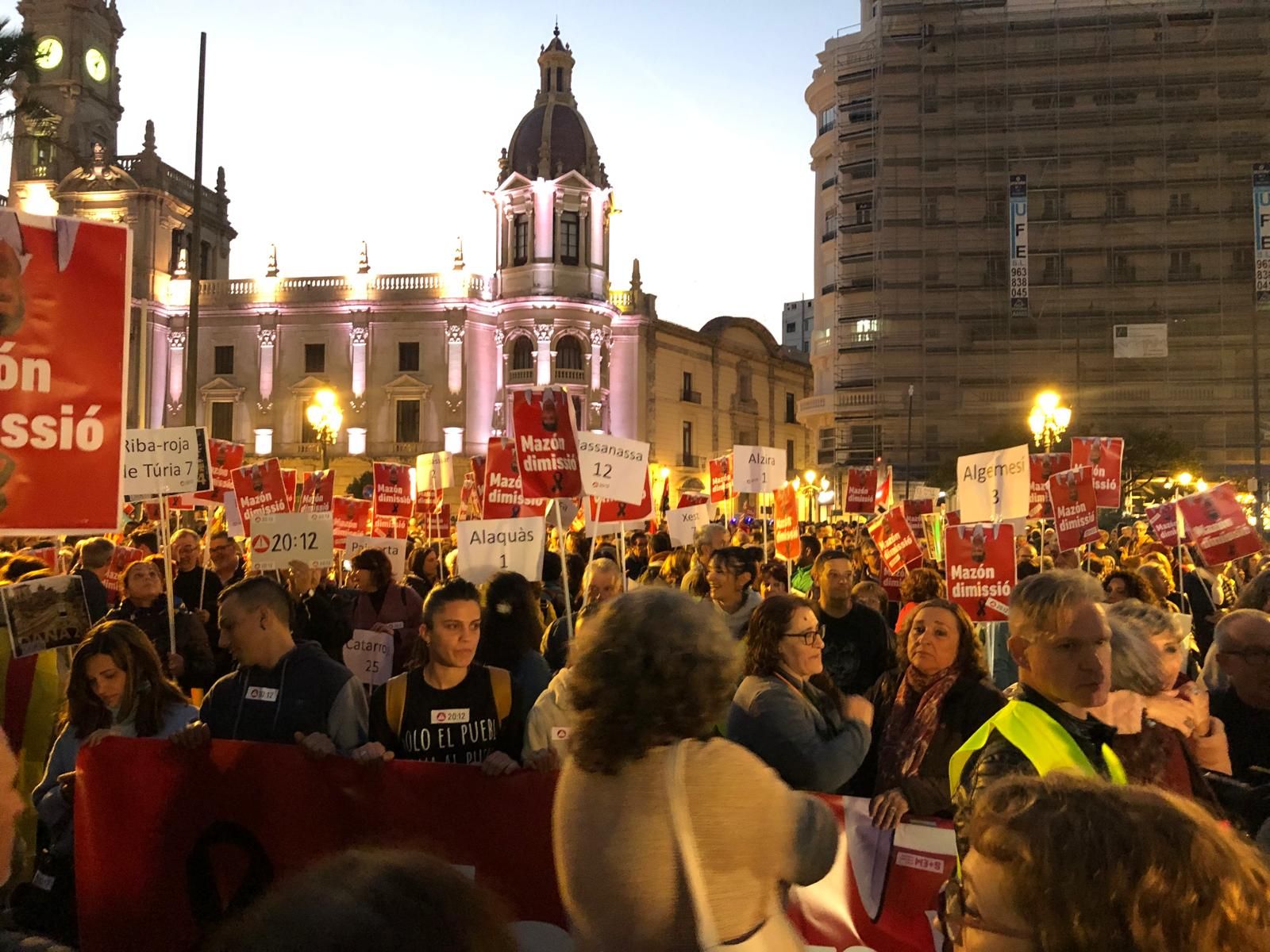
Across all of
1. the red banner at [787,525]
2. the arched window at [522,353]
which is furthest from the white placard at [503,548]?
Answer: the arched window at [522,353]

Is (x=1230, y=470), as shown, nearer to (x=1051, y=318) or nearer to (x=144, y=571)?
(x=1051, y=318)

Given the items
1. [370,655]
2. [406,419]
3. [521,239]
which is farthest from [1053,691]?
[521,239]

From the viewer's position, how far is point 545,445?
9359 millimetres

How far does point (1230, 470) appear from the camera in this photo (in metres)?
39.2

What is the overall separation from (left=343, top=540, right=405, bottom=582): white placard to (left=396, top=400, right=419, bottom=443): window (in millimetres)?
37656

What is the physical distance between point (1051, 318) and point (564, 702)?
1619 inches

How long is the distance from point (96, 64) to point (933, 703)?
60917 mm

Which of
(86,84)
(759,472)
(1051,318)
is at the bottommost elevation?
(759,472)

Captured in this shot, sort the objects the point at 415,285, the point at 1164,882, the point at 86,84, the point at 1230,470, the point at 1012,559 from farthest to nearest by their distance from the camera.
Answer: the point at 86,84
the point at 415,285
the point at 1230,470
the point at 1012,559
the point at 1164,882

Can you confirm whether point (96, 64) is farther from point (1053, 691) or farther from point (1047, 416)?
point (1053, 691)

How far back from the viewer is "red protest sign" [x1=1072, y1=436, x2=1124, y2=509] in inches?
529

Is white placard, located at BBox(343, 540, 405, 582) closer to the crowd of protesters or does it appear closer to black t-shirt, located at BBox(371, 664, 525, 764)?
the crowd of protesters

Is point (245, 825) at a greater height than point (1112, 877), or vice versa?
point (1112, 877)

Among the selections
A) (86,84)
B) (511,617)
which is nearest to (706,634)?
(511,617)
